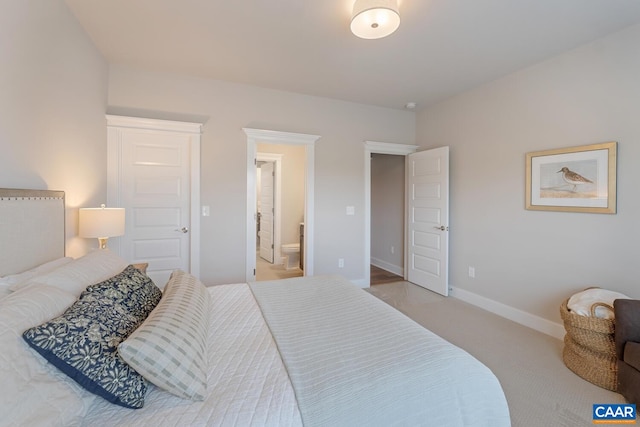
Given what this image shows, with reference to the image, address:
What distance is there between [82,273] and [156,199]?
190 cm

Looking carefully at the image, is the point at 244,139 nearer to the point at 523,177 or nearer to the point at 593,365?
the point at 523,177

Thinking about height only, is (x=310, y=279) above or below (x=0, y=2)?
below

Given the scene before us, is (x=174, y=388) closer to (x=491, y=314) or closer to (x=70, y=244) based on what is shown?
(x=70, y=244)

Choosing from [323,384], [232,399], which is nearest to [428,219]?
[323,384]

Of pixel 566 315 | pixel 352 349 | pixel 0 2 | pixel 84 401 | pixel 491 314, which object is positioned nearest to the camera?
pixel 84 401

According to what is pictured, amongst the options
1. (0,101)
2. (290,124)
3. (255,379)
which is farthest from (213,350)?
(290,124)

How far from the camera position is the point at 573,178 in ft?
8.39

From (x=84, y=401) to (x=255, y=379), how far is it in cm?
51

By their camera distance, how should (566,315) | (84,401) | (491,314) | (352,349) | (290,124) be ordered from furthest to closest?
(290,124) < (491,314) < (566,315) < (352,349) < (84,401)

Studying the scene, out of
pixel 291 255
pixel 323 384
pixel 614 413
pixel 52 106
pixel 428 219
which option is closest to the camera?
pixel 323 384

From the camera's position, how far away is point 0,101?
137 cm

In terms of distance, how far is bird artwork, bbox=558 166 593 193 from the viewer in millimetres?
2494

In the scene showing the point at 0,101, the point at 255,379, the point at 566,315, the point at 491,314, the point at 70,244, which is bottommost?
the point at 491,314

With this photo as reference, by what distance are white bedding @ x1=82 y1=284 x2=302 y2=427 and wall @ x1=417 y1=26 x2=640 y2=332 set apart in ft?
9.52
